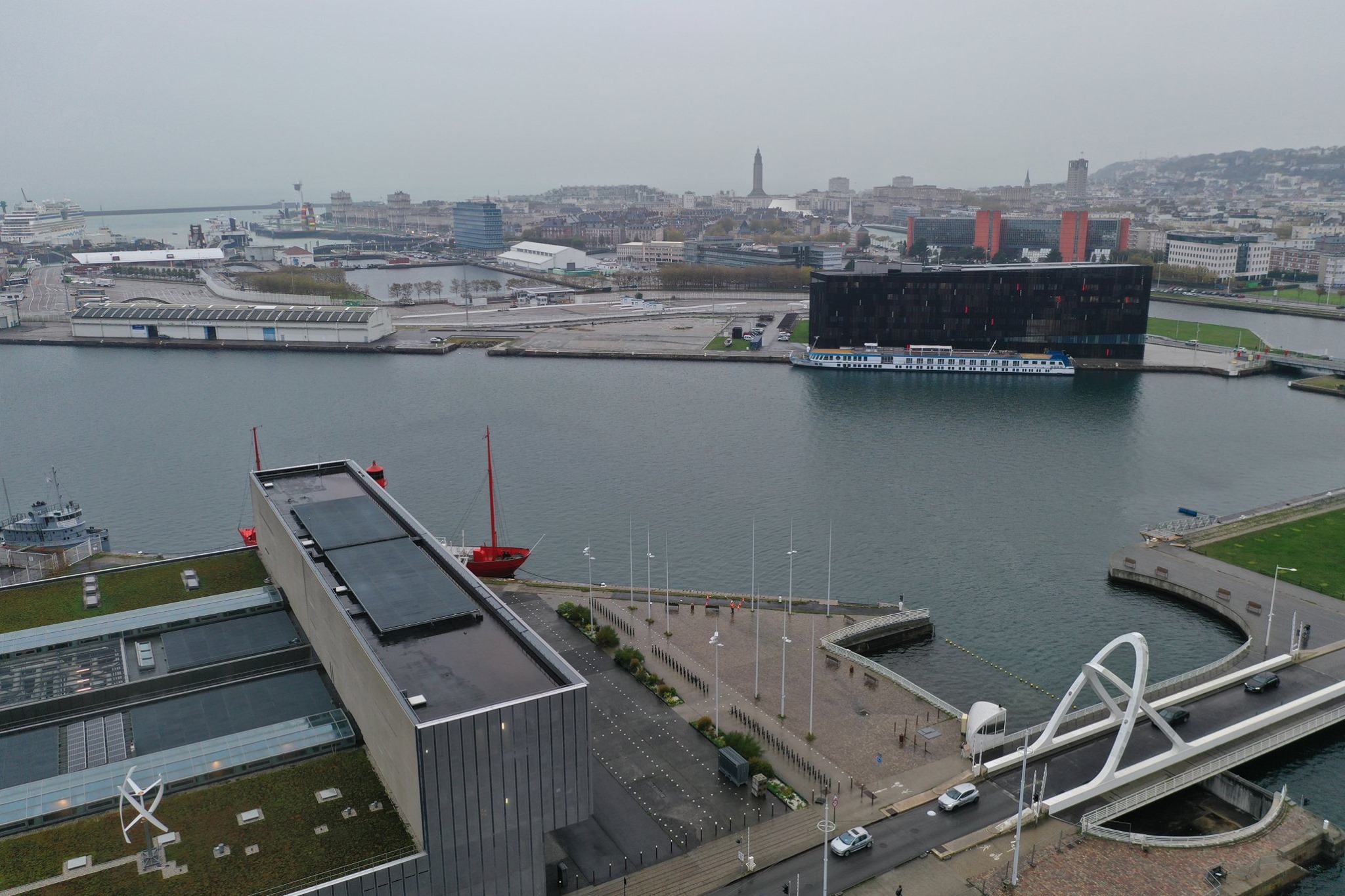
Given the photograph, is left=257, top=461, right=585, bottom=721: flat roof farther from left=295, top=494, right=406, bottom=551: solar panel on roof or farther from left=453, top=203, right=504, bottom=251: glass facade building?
left=453, top=203, right=504, bottom=251: glass facade building

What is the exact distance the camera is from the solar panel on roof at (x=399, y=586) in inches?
822

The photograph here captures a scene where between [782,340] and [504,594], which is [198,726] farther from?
[782,340]

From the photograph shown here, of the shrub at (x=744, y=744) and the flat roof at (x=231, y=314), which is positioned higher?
the flat roof at (x=231, y=314)

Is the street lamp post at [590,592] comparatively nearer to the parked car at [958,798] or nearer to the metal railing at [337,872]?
the parked car at [958,798]

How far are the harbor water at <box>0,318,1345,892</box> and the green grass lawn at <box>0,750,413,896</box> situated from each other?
14.8 m

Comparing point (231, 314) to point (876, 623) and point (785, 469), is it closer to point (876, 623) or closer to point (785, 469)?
point (785, 469)

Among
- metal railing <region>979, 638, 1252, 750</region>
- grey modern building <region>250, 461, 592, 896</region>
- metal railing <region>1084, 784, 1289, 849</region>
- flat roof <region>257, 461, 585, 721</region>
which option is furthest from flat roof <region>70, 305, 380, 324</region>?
metal railing <region>1084, 784, 1289, 849</region>

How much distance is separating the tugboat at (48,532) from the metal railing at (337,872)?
2436cm

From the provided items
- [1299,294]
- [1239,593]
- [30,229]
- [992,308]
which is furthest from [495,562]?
[30,229]

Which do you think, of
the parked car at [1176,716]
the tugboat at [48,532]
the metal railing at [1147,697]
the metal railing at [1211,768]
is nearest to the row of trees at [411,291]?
the tugboat at [48,532]

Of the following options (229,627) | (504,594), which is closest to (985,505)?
(504,594)

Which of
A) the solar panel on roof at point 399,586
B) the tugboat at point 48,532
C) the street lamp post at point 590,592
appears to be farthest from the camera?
the tugboat at point 48,532

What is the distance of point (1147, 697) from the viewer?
24359 millimetres

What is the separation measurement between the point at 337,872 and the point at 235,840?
7.09ft
